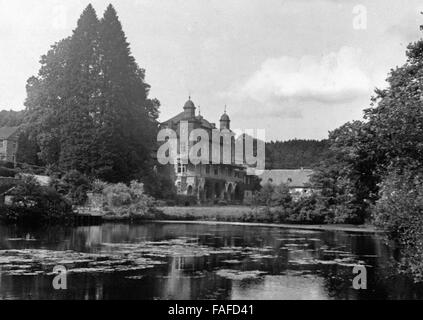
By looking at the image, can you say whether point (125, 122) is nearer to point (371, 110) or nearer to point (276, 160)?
point (371, 110)

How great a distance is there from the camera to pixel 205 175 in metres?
70.0

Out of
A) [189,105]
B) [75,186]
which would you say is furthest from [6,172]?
[189,105]

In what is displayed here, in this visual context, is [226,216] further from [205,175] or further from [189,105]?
[189,105]

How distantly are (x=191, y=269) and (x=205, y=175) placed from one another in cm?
→ 5266

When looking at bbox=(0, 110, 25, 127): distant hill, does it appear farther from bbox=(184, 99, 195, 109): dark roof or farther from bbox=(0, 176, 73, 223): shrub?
bbox=(0, 176, 73, 223): shrub

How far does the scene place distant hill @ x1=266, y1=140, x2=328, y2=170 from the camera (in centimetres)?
12619

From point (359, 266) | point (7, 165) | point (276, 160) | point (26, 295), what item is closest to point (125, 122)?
point (7, 165)

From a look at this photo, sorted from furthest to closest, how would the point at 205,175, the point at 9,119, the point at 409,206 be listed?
the point at 9,119 < the point at 205,175 < the point at 409,206

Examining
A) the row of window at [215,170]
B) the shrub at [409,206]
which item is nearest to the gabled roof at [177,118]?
the row of window at [215,170]

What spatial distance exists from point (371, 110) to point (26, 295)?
17213mm

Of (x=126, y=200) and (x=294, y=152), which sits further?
(x=294, y=152)

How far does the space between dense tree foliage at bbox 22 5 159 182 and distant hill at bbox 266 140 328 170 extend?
225 feet

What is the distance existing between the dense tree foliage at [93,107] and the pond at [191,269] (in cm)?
2141

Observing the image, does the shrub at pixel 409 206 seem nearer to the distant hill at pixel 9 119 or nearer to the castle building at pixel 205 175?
the castle building at pixel 205 175
